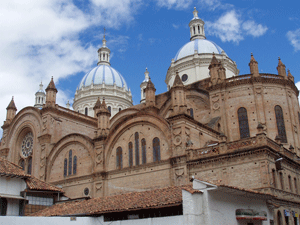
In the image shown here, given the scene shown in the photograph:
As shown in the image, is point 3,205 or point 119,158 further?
point 119,158

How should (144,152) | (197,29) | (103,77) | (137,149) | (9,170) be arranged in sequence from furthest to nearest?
(103,77) < (197,29) < (137,149) < (144,152) < (9,170)

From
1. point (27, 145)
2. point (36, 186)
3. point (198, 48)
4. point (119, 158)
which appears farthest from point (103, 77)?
point (36, 186)

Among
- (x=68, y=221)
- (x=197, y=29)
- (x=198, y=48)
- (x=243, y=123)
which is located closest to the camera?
(x=68, y=221)

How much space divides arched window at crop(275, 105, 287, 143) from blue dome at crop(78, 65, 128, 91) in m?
41.1

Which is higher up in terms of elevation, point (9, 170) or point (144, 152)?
point (144, 152)

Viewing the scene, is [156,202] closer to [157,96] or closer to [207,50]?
[157,96]

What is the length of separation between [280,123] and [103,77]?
1690 inches

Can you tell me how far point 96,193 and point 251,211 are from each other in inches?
866

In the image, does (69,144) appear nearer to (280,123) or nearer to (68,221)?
(68,221)

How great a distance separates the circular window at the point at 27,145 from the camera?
171 ft

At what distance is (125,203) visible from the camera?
22812 mm

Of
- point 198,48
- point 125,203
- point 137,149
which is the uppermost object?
point 198,48

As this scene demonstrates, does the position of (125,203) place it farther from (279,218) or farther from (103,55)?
(103,55)

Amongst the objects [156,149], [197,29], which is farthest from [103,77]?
[156,149]
